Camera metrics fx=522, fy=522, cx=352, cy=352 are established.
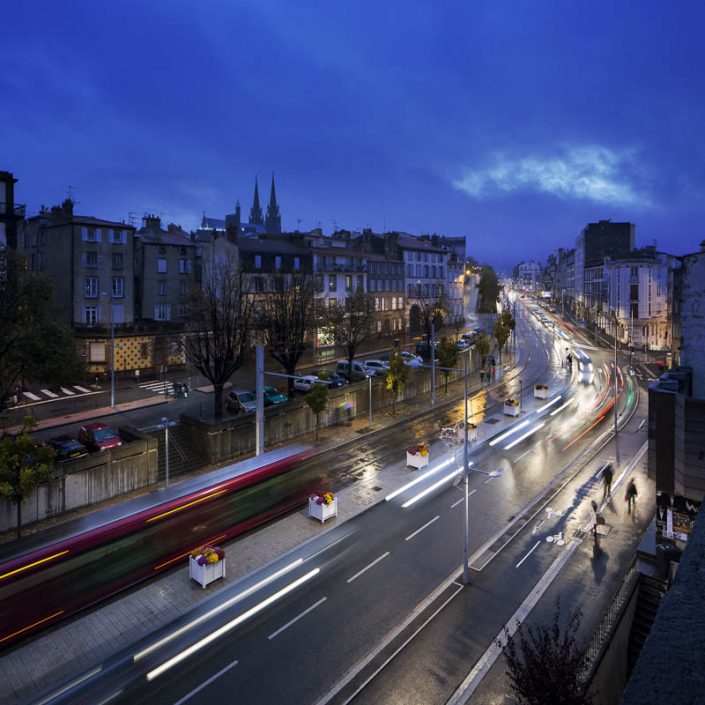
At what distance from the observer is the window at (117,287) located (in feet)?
173

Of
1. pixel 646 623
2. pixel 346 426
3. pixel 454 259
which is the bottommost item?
pixel 646 623

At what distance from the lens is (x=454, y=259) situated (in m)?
109

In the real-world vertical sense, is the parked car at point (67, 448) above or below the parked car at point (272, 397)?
below

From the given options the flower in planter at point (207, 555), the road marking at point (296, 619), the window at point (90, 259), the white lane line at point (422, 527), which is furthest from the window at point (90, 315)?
the road marking at point (296, 619)

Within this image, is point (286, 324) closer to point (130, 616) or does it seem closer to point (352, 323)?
point (352, 323)

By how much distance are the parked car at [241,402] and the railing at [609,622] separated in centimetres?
2438

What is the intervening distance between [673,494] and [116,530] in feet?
68.8

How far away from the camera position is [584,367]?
6562 cm

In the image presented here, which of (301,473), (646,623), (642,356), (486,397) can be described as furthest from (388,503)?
(642,356)

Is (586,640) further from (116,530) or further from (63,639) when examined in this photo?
(63,639)

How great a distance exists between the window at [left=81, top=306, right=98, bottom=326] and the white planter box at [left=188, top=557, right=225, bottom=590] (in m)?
39.5

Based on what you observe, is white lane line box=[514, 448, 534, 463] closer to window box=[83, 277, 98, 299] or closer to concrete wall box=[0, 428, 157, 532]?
concrete wall box=[0, 428, 157, 532]

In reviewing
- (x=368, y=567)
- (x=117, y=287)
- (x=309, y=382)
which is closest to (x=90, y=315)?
(x=117, y=287)

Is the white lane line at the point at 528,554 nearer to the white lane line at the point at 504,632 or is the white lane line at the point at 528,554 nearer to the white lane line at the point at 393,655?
the white lane line at the point at 504,632
